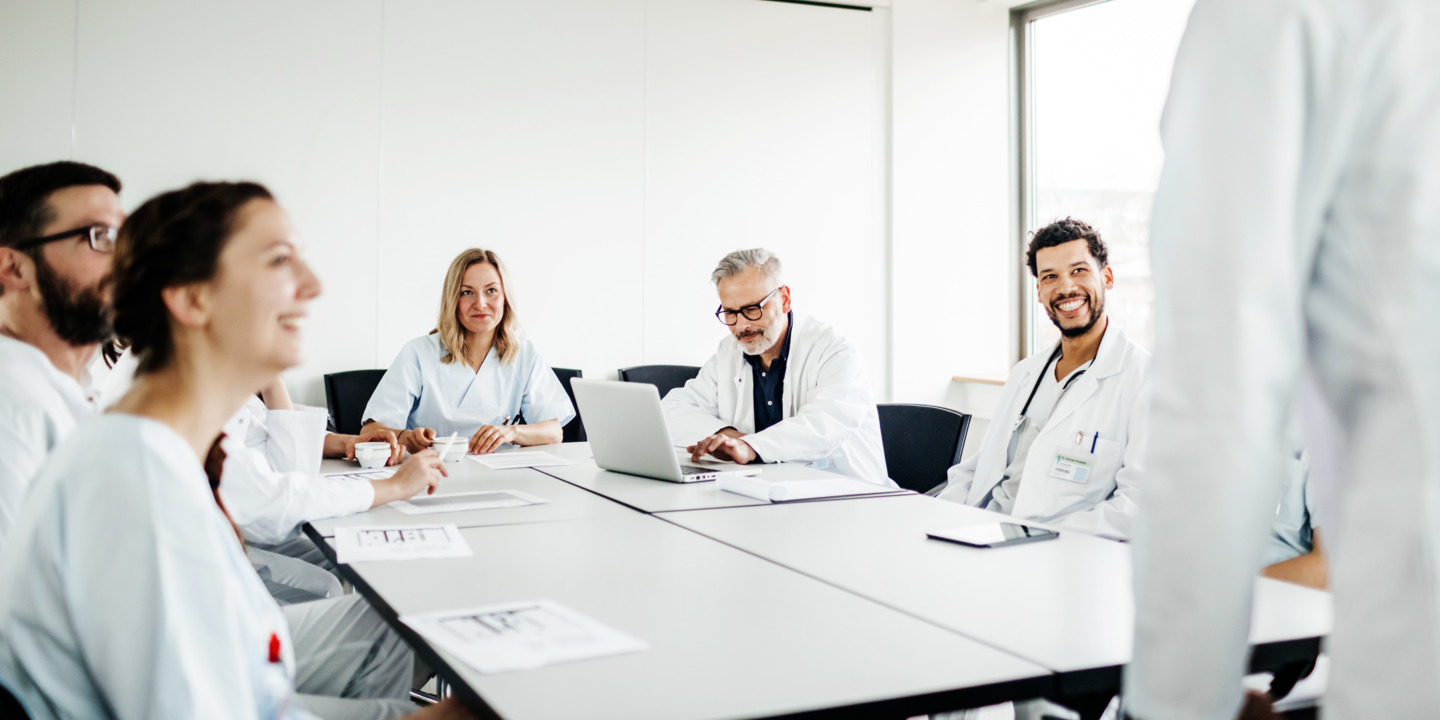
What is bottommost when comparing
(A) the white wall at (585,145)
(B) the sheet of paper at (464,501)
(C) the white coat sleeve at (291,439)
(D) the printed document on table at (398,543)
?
(D) the printed document on table at (398,543)

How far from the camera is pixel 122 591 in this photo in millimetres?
1019

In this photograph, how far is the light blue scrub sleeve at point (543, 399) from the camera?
13.1 feet

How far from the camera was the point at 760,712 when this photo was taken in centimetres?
110

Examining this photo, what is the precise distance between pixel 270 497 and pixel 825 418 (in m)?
1.72

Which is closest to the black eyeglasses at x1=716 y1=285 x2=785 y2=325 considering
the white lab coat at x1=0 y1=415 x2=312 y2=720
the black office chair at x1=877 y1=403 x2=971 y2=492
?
the black office chair at x1=877 y1=403 x2=971 y2=492

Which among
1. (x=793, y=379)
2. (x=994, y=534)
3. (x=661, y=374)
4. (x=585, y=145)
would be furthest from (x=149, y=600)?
(x=585, y=145)

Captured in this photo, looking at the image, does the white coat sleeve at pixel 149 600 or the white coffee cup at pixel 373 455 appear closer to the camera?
the white coat sleeve at pixel 149 600

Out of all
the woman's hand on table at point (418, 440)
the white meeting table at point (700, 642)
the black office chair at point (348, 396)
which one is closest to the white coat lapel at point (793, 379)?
the woman's hand on table at point (418, 440)

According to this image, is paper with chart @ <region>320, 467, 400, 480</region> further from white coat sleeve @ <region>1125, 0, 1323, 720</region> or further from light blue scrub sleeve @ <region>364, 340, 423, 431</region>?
white coat sleeve @ <region>1125, 0, 1323, 720</region>

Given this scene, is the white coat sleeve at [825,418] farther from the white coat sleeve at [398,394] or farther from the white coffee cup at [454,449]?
the white coat sleeve at [398,394]

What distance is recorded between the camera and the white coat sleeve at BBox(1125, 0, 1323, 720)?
0.81 m

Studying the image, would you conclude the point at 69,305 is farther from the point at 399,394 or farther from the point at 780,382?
the point at 780,382

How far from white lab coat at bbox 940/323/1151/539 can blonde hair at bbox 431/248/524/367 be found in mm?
1931

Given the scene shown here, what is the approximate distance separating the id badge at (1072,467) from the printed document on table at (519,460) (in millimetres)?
1419
